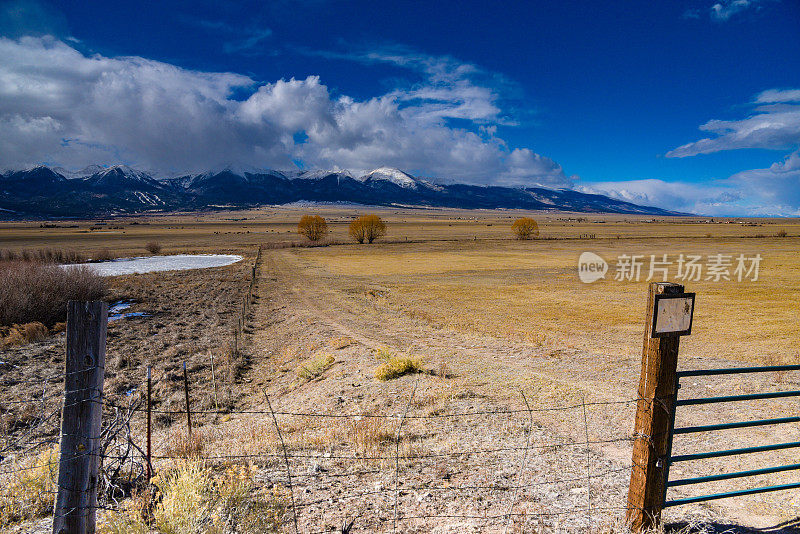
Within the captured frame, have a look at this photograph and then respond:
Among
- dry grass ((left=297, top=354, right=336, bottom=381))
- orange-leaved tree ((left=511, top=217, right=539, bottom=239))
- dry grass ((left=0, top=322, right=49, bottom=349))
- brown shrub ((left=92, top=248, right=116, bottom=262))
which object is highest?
orange-leaved tree ((left=511, top=217, right=539, bottom=239))

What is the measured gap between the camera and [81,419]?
3744 millimetres

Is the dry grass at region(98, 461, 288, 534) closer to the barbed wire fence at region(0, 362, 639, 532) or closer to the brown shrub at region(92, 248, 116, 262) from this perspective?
the barbed wire fence at region(0, 362, 639, 532)

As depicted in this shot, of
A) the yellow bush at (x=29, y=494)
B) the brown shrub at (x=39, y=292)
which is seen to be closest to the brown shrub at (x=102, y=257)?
the brown shrub at (x=39, y=292)

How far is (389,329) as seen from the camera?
734 inches

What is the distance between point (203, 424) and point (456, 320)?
1268cm

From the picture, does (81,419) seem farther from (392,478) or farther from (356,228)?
(356,228)

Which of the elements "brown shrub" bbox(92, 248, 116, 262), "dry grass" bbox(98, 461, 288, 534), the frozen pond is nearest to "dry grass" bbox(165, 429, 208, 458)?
"dry grass" bbox(98, 461, 288, 534)

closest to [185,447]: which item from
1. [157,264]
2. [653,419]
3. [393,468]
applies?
[393,468]

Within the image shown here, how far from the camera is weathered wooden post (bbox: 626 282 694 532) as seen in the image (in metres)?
3.96

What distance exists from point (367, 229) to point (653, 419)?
7959cm

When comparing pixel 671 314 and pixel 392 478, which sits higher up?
pixel 671 314

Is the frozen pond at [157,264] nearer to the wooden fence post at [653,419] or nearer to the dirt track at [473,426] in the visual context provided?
the dirt track at [473,426]

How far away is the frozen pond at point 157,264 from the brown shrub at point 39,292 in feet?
60.0

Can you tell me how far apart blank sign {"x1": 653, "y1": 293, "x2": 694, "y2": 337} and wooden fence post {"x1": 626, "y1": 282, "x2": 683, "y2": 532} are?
0.15 feet
